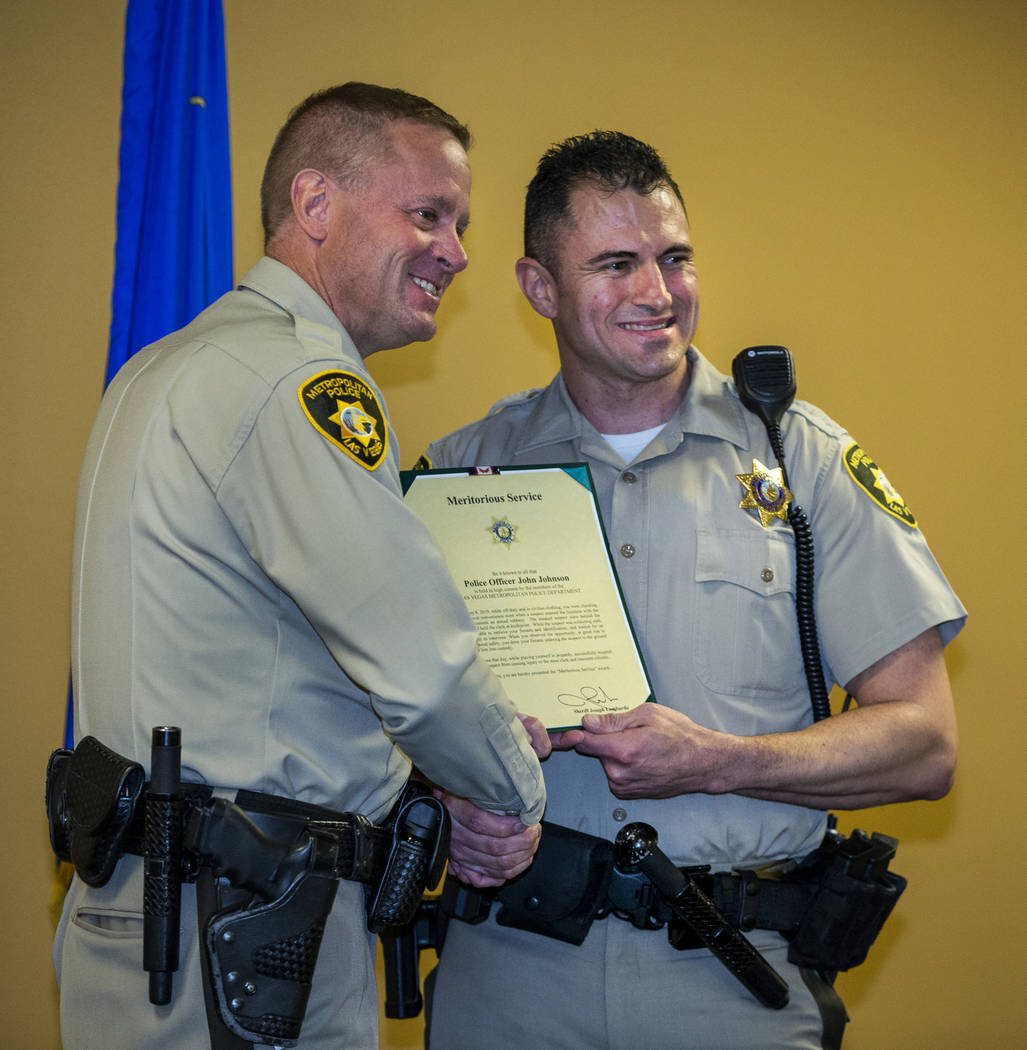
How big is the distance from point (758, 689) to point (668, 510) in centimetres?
33

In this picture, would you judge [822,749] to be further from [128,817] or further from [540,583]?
[128,817]

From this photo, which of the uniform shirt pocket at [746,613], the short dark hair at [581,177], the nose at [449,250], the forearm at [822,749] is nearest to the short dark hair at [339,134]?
the nose at [449,250]

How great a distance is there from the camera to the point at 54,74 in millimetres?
2512

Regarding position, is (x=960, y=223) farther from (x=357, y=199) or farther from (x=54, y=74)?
(x=54, y=74)

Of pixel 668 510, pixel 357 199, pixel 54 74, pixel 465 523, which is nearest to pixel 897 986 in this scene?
pixel 668 510

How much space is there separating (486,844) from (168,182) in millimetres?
1471

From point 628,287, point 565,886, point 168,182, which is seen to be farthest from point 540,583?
point 168,182

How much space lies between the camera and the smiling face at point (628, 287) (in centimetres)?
196

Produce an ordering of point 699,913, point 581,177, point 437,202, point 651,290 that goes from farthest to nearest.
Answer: point 581,177
point 651,290
point 437,202
point 699,913

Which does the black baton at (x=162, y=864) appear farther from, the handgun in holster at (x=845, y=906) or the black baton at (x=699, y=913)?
the handgun in holster at (x=845, y=906)

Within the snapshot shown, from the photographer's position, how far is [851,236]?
3066 millimetres

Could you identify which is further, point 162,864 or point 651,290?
point 651,290

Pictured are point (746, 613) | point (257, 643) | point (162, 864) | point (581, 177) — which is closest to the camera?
point (162, 864)
